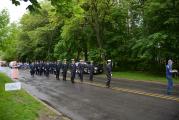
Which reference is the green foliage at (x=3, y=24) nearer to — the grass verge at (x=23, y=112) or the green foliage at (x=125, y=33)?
the green foliage at (x=125, y=33)

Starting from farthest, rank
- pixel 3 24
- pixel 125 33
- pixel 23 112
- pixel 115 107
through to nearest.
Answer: pixel 125 33
pixel 3 24
pixel 115 107
pixel 23 112

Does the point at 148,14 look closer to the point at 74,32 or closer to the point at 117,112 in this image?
the point at 74,32

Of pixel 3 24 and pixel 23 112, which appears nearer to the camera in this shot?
pixel 23 112

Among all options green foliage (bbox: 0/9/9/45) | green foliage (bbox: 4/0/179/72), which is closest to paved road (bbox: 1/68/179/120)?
green foliage (bbox: 4/0/179/72)

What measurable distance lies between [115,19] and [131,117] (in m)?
35.2

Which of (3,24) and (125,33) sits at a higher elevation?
(3,24)

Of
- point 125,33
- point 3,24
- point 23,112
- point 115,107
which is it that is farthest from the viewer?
point 125,33

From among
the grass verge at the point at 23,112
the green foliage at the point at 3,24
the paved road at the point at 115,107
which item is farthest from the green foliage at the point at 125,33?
the grass verge at the point at 23,112

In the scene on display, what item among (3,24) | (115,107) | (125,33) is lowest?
(115,107)

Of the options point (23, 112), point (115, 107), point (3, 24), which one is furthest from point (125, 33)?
point (23, 112)

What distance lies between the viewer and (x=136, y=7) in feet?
144

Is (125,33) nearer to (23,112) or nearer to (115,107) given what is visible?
(115,107)

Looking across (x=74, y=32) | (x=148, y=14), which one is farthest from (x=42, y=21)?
(x=148, y=14)

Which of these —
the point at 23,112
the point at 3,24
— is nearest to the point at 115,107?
the point at 23,112
